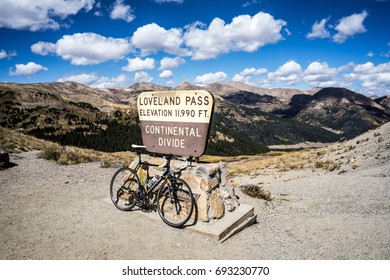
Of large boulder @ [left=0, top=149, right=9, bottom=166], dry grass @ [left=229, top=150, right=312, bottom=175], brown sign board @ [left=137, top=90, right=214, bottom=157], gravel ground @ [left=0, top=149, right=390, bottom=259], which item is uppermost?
brown sign board @ [left=137, top=90, right=214, bottom=157]

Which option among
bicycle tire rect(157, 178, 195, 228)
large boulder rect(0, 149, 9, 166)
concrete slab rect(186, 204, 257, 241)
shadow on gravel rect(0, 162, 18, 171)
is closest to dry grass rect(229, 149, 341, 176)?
concrete slab rect(186, 204, 257, 241)

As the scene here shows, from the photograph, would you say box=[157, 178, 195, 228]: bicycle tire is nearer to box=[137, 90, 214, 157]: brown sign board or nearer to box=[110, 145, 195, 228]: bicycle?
box=[110, 145, 195, 228]: bicycle

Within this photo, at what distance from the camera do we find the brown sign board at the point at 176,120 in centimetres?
789

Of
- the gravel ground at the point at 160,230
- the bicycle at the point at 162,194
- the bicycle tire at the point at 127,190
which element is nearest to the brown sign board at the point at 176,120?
the bicycle at the point at 162,194

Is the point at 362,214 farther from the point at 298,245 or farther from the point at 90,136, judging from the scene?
the point at 90,136

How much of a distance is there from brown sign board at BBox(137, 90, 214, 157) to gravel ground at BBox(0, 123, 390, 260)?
2.25 m

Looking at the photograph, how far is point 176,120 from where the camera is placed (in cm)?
851

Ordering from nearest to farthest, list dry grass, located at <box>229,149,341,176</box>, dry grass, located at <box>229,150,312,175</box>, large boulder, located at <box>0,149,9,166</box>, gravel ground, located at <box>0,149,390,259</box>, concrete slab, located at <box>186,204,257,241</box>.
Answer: gravel ground, located at <box>0,149,390,259</box>
concrete slab, located at <box>186,204,257,241</box>
large boulder, located at <box>0,149,9,166</box>
dry grass, located at <box>229,149,341,176</box>
dry grass, located at <box>229,150,312,175</box>

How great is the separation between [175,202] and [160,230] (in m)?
0.84

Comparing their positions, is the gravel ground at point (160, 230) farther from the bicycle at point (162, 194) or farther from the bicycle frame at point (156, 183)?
the bicycle frame at point (156, 183)

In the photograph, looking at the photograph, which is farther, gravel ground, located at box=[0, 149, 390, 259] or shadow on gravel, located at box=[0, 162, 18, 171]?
shadow on gravel, located at box=[0, 162, 18, 171]

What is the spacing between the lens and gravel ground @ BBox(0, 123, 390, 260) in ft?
21.4

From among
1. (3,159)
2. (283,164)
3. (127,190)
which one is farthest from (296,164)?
(3,159)

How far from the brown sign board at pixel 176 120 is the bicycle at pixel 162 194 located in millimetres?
491
